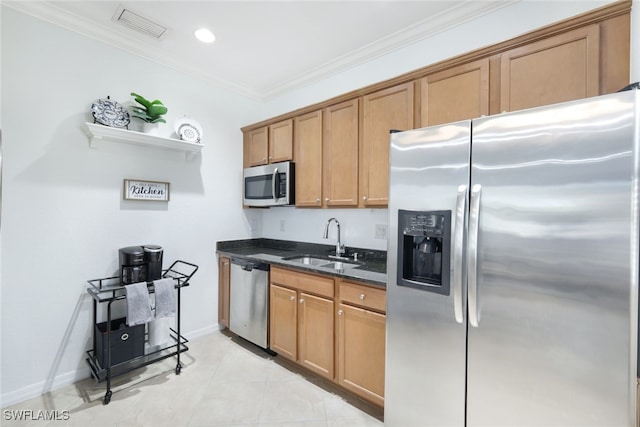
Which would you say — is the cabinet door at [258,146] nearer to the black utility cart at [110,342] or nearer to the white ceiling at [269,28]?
the white ceiling at [269,28]

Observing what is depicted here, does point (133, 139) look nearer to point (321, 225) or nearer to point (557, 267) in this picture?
point (321, 225)

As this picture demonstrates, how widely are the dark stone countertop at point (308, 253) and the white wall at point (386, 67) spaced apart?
0.09 m

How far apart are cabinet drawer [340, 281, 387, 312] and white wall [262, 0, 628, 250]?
0.69m

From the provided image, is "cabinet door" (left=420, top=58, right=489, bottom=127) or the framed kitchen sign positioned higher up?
"cabinet door" (left=420, top=58, right=489, bottom=127)

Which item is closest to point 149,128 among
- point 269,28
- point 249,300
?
point 269,28

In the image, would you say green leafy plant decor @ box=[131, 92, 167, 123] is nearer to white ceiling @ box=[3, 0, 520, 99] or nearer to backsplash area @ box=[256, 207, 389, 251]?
white ceiling @ box=[3, 0, 520, 99]

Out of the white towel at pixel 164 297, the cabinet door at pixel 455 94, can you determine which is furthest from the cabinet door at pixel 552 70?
the white towel at pixel 164 297

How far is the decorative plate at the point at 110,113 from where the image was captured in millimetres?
2349

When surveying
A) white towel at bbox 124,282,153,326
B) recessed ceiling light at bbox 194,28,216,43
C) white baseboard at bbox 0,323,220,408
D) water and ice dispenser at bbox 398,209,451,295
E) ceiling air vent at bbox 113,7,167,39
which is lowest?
white baseboard at bbox 0,323,220,408

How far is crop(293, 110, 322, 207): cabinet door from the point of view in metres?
2.70

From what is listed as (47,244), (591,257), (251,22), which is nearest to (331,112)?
(251,22)

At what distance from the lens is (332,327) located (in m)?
2.18

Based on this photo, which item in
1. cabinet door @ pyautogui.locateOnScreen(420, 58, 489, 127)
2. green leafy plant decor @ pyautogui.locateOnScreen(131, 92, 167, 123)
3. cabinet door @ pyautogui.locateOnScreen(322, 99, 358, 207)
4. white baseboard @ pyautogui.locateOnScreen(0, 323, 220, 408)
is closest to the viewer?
cabinet door @ pyautogui.locateOnScreen(420, 58, 489, 127)

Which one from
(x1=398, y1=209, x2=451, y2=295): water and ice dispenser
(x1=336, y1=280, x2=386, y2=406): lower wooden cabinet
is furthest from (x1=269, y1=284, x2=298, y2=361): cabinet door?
(x1=398, y1=209, x2=451, y2=295): water and ice dispenser
